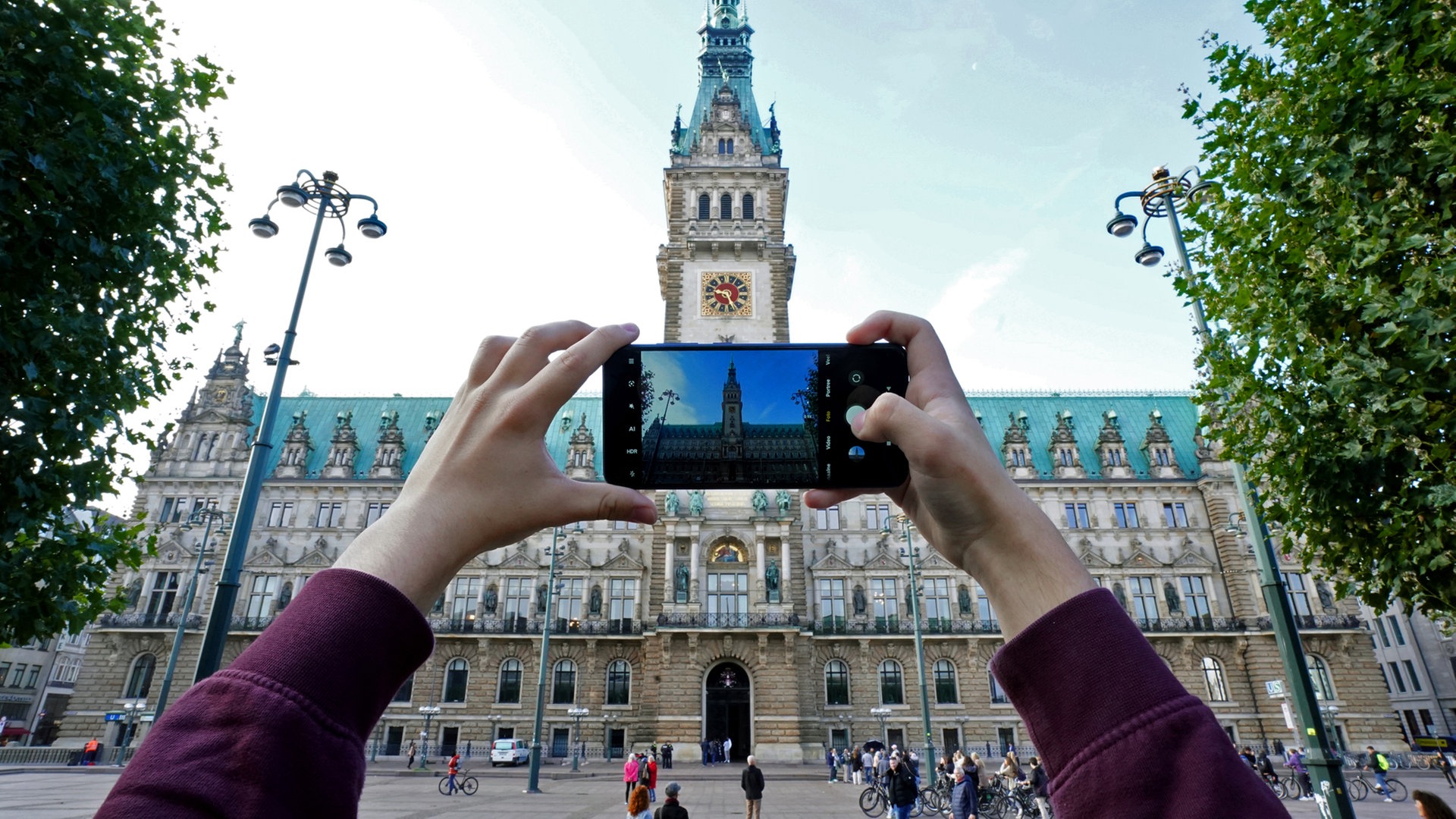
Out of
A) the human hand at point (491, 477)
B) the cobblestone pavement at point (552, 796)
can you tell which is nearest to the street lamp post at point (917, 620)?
the cobblestone pavement at point (552, 796)

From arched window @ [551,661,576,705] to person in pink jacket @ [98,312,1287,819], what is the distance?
44.3m

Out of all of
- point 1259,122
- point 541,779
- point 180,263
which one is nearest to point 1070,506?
point 541,779

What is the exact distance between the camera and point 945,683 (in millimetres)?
43062

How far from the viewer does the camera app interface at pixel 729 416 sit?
9.91 feet

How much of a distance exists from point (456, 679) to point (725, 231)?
31.4m

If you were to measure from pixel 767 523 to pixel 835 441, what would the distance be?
1564 inches

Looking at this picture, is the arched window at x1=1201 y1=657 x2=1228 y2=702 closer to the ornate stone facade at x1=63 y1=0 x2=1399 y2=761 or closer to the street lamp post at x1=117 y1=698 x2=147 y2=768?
the ornate stone facade at x1=63 y1=0 x2=1399 y2=761

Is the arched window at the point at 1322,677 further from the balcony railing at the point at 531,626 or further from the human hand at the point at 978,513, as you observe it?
the human hand at the point at 978,513

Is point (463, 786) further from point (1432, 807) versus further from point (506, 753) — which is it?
point (1432, 807)

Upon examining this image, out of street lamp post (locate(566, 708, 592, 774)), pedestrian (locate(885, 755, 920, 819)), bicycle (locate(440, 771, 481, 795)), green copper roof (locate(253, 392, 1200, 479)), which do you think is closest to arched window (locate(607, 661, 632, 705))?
street lamp post (locate(566, 708, 592, 774))

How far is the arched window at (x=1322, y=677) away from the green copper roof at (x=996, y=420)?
12515 millimetres

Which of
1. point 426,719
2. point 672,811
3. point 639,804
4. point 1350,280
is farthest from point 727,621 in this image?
point 1350,280

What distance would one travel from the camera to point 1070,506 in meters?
48.1

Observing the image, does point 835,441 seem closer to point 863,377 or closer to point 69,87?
point 863,377
